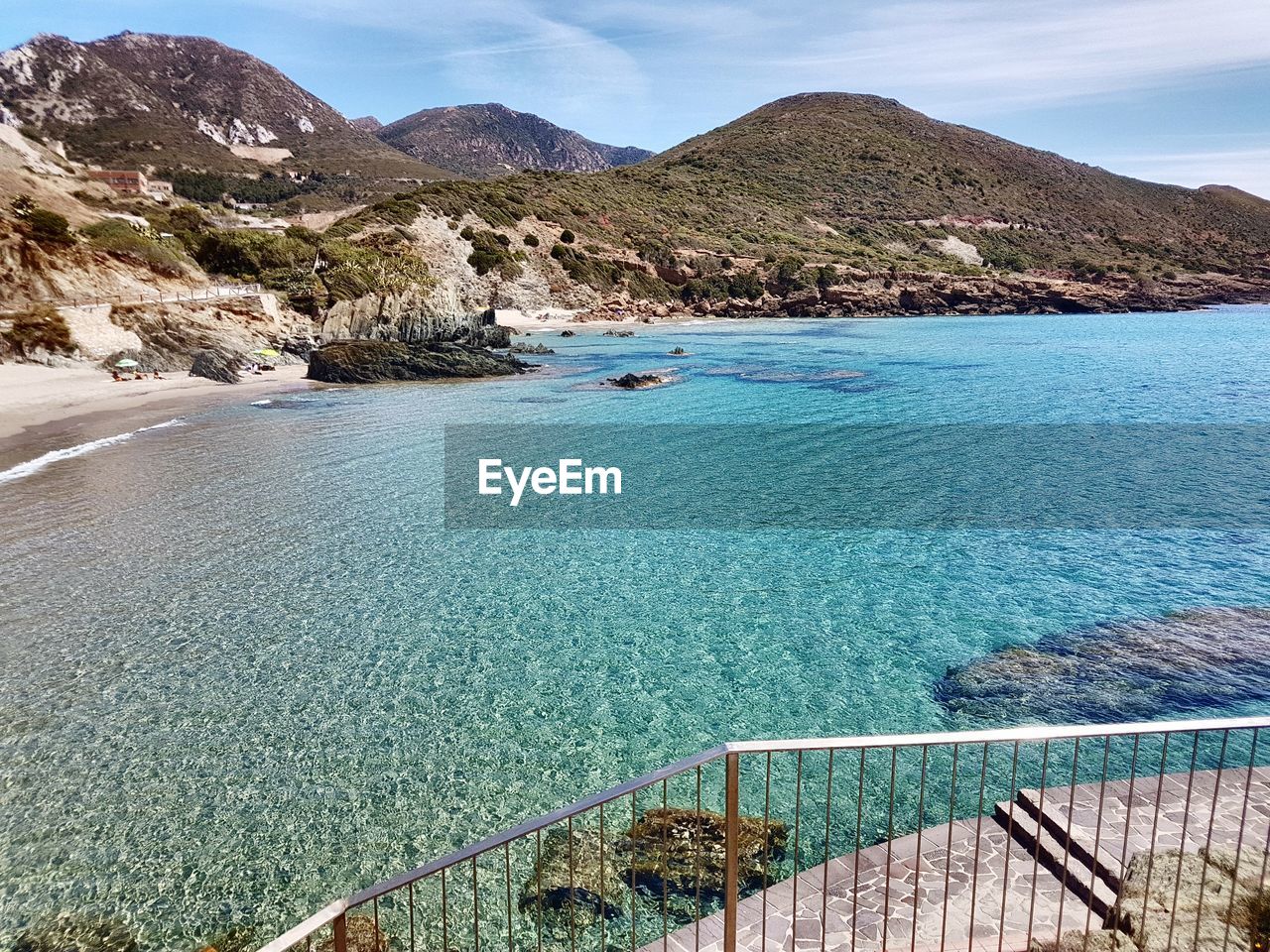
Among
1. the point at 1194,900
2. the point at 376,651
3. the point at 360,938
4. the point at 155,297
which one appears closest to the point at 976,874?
the point at 1194,900

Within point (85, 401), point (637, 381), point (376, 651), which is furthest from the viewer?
point (637, 381)

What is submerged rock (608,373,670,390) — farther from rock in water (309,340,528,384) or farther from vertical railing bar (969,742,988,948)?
vertical railing bar (969,742,988,948)

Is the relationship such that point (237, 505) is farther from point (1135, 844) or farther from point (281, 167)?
point (281, 167)

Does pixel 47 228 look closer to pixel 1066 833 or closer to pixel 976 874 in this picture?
pixel 976 874

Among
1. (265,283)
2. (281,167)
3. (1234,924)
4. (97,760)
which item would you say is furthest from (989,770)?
(281,167)

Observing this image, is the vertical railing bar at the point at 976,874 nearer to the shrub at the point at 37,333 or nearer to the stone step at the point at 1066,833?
the stone step at the point at 1066,833

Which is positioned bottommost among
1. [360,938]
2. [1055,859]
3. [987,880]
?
[360,938]
